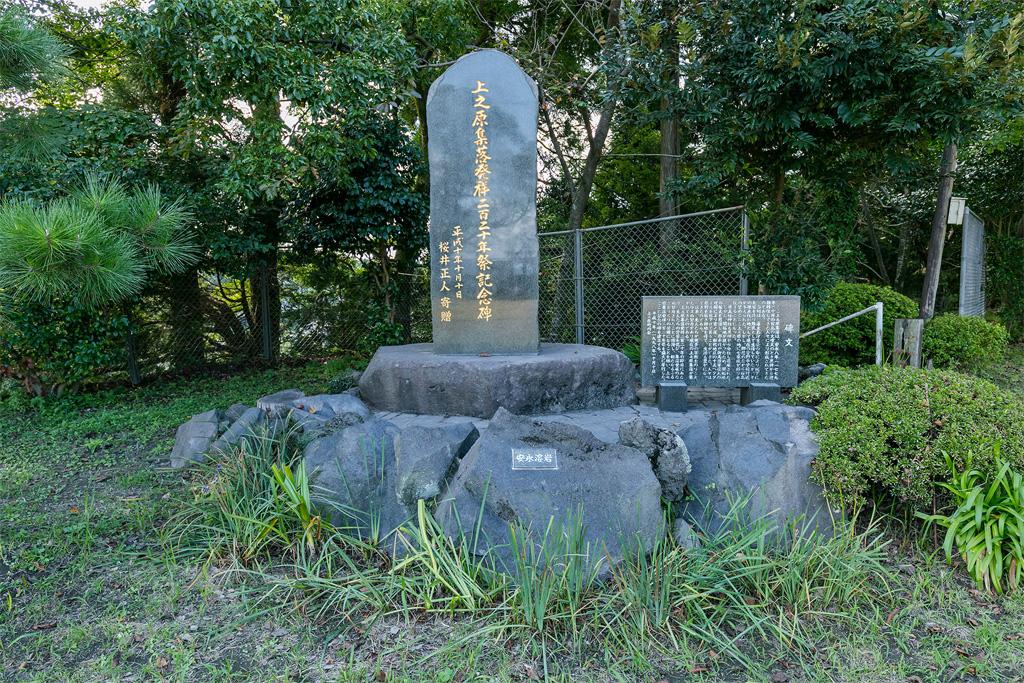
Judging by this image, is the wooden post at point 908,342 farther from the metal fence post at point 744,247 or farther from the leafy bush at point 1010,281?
the leafy bush at point 1010,281

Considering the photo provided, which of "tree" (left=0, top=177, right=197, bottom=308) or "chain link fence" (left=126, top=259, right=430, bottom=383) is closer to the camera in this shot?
"tree" (left=0, top=177, right=197, bottom=308)

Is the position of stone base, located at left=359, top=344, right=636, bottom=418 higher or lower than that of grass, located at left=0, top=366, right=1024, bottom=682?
higher

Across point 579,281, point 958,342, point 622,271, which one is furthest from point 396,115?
point 958,342

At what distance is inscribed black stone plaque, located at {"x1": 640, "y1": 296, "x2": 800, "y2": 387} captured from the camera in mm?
4832

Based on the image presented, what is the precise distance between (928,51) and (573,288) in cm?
434

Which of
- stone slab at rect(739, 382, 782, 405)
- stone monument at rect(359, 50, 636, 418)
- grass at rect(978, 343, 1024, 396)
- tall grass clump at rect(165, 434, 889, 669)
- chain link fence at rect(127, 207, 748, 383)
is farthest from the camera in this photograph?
chain link fence at rect(127, 207, 748, 383)

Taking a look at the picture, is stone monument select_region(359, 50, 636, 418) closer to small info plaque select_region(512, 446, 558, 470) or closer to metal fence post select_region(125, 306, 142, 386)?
small info plaque select_region(512, 446, 558, 470)

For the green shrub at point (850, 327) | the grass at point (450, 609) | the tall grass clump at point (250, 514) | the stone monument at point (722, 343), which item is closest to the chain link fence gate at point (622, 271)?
the green shrub at point (850, 327)

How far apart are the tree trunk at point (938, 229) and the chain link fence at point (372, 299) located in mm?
4218

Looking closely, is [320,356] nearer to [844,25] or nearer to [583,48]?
[583,48]

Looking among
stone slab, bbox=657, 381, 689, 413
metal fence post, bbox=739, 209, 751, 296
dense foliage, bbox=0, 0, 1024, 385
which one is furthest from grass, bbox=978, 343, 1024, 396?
stone slab, bbox=657, 381, 689, 413

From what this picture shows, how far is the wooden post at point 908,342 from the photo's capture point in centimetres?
559

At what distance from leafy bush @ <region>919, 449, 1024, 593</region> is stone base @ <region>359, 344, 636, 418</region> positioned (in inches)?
101

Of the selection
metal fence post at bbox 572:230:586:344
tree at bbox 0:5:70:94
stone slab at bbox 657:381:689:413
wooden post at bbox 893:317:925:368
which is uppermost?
tree at bbox 0:5:70:94
